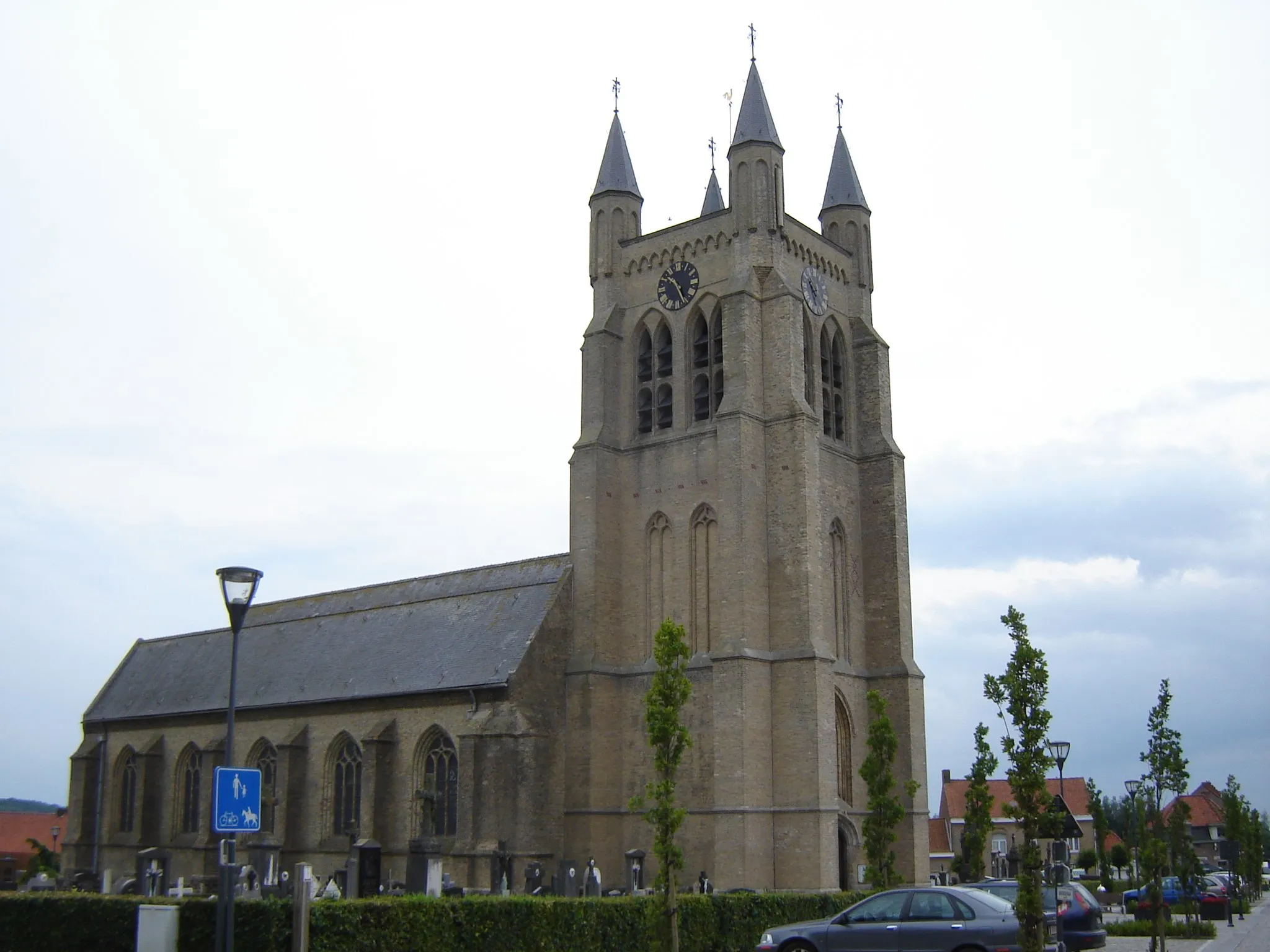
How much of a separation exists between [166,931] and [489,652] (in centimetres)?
2433

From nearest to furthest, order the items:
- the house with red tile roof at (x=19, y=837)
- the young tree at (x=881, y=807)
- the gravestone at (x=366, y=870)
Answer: the gravestone at (x=366, y=870) < the young tree at (x=881, y=807) < the house with red tile roof at (x=19, y=837)

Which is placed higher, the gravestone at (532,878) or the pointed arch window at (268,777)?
the pointed arch window at (268,777)

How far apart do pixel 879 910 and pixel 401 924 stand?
7.88 metres

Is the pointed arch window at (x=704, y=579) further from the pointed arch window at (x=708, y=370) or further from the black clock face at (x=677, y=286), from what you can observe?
the black clock face at (x=677, y=286)

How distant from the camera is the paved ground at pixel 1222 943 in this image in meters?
30.5

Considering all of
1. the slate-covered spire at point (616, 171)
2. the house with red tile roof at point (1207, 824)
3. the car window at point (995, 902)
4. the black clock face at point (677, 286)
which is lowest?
the house with red tile roof at point (1207, 824)

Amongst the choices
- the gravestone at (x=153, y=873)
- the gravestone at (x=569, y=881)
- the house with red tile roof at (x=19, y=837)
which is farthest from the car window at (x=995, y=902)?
the house with red tile roof at (x=19, y=837)

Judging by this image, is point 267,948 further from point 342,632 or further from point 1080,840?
point 1080,840

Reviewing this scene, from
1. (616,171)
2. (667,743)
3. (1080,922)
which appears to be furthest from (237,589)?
(616,171)

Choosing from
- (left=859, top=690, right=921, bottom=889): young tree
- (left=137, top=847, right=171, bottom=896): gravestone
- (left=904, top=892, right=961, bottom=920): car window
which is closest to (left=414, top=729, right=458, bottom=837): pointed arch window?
(left=137, top=847, right=171, bottom=896): gravestone

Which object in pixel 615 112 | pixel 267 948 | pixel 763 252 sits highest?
pixel 615 112

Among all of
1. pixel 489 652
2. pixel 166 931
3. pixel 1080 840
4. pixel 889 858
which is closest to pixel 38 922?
pixel 166 931

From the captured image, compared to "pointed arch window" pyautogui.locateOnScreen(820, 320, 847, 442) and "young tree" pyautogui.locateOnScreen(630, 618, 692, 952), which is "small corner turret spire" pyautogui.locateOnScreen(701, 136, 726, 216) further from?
"young tree" pyautogui.locateOnScreen(630, 618, 692, 952)

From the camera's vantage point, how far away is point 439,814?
1615 inches
